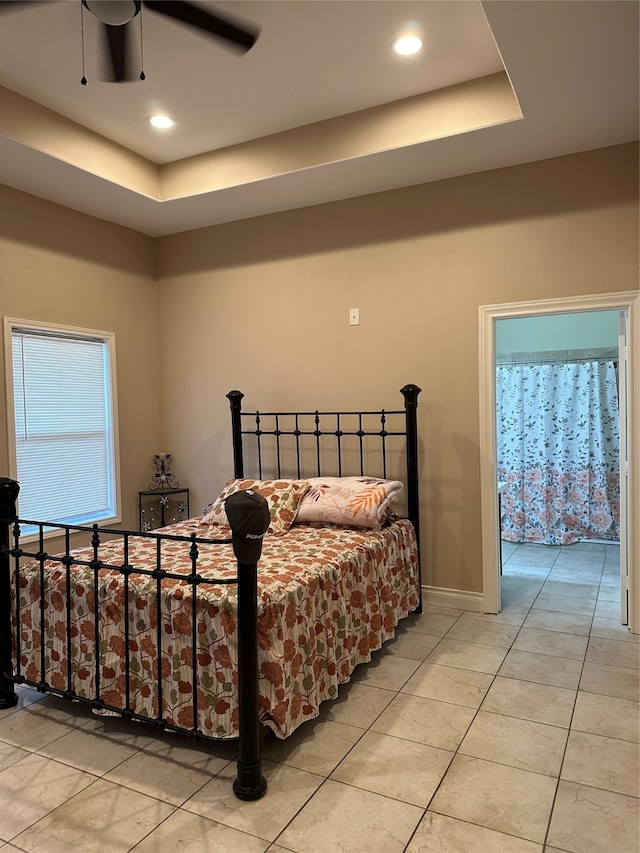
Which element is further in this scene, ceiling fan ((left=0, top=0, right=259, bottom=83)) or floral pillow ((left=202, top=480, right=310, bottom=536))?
floral pillow ((left=202, top=480, right=310, bottom=536))

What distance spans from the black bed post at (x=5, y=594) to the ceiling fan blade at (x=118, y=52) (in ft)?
5.69

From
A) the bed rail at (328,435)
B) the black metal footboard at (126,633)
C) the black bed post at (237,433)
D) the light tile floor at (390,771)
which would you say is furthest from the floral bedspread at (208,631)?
the black bed post at (237,433)

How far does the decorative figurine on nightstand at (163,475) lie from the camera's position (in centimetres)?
451

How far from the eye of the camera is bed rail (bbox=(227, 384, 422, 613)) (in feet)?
11.8

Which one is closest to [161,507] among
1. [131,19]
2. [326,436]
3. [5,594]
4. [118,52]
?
[326,436]

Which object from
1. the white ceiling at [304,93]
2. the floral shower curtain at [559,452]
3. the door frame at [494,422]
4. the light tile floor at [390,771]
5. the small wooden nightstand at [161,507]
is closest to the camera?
the light tile floor at [390,771]

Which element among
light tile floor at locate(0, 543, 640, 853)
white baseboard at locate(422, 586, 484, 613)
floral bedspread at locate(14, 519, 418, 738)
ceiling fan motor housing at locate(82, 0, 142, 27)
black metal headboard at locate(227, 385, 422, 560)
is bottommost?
light tile floor at locate(0, 543, 640, 853)

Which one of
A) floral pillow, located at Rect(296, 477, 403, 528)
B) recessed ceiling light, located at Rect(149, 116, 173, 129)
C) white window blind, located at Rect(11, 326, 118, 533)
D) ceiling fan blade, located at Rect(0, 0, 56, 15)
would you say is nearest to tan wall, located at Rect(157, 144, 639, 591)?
floral pillow, located at Rect(296, 477, 403, 528)

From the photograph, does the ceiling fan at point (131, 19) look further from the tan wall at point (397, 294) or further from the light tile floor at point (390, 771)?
the light tile floor at point (390, 771)

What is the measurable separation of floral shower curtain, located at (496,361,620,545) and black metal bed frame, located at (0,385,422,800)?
212 centimetres

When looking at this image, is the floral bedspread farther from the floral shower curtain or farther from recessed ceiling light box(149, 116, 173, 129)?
the floral shower curtain

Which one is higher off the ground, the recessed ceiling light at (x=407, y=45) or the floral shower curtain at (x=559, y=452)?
the recessed ceiling light at (x=407, y=45)

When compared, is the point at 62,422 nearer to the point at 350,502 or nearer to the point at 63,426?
the point at 63,426

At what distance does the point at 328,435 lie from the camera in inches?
159
